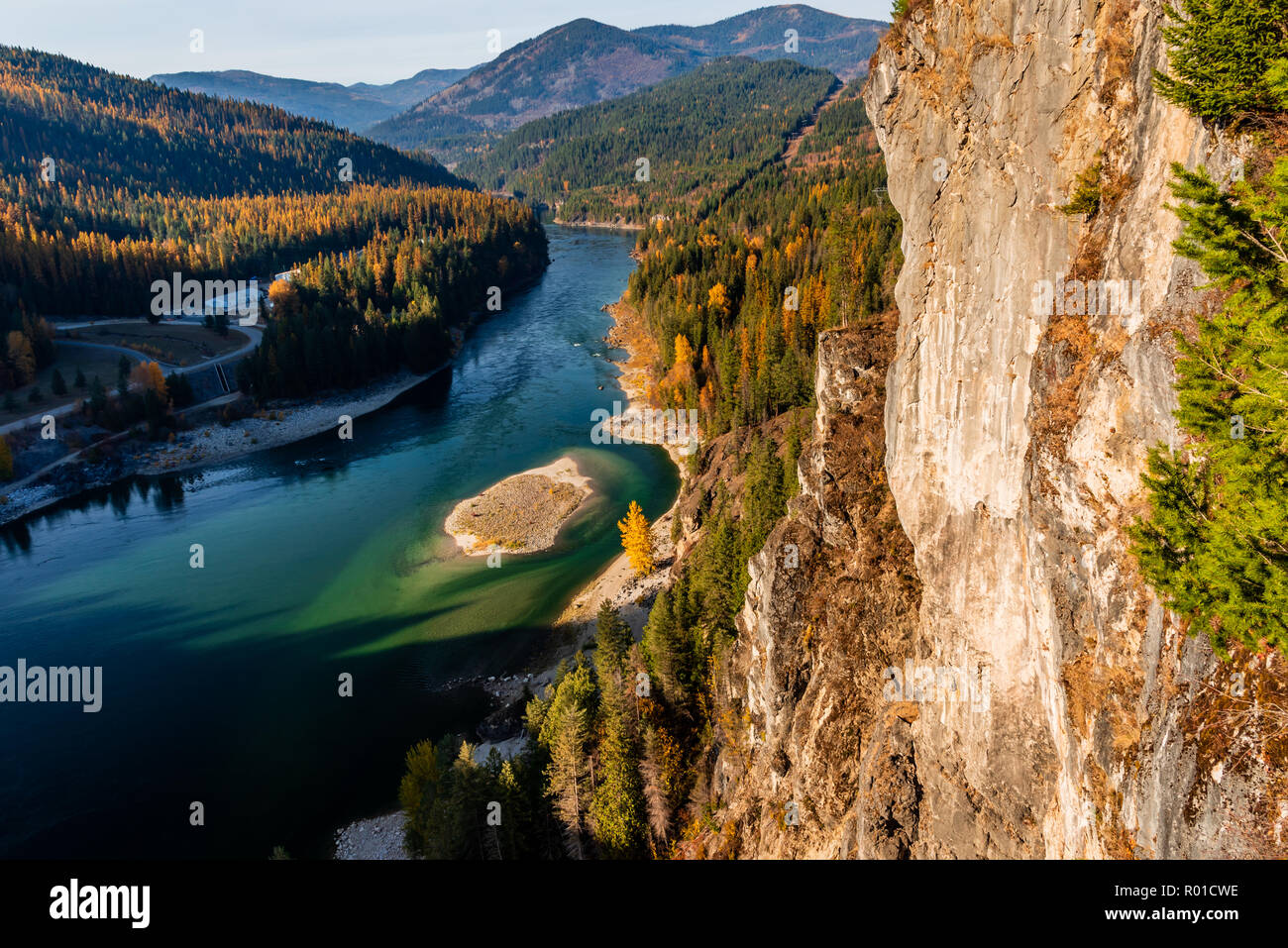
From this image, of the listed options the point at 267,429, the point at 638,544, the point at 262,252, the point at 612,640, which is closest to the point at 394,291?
the point at 262,252

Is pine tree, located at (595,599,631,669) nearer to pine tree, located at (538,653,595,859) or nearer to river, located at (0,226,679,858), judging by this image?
pine tree, located at (538,653,595,859)

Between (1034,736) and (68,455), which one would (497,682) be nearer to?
(1034,736)

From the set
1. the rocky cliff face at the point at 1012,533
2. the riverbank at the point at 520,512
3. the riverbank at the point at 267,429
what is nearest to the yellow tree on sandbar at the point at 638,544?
the riverbank at the point at 520,512

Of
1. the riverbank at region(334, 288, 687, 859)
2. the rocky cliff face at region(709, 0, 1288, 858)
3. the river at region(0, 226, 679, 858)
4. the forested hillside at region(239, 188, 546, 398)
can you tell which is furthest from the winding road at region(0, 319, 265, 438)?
the rocky cliff face at region(709, 0, 1288, 858)

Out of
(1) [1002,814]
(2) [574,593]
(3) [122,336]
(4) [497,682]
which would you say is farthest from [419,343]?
(1) [1002,814]

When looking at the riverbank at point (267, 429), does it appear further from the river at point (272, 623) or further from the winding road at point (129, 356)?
the winding road at point (129, 356)
